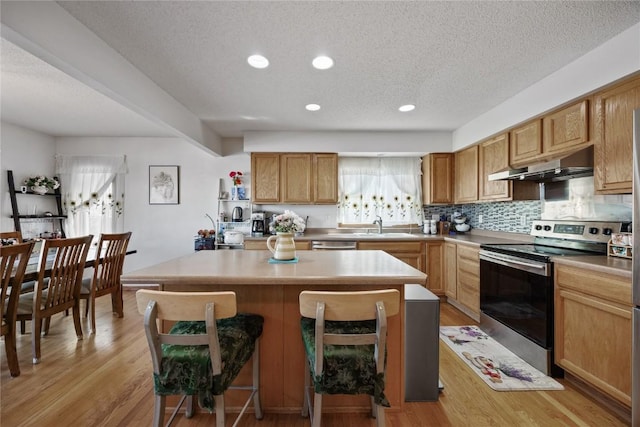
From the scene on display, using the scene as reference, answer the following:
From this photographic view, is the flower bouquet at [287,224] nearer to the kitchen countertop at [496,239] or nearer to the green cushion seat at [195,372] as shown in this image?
the green cushion seat at [195,372]

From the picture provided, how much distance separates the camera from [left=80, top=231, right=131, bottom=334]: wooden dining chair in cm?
287

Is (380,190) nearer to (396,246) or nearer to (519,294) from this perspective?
(396,246)

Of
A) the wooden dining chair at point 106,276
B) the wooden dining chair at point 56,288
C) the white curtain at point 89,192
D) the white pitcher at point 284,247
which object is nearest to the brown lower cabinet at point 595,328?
the white pitcher at point 284,247

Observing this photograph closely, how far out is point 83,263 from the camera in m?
2.73

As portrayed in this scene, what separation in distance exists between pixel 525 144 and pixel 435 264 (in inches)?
70.2

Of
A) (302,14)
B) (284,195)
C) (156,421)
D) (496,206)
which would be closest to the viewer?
(156,421)

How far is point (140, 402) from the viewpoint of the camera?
180 cm

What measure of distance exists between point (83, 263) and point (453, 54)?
3.69m

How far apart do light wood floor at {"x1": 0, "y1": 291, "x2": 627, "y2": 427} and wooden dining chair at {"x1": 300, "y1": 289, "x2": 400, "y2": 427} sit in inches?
22.1

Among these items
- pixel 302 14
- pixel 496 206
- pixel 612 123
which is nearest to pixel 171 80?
pixel 302 14

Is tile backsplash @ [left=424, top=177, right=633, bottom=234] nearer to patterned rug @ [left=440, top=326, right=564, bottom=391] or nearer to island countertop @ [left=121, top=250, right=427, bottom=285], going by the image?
patterned rug @ [left=440, top=326, right=564, bottom=391]

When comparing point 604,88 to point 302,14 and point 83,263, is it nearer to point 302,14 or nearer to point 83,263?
point 302,14

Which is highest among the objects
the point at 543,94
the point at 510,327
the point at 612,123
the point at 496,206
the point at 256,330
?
the point at 543,94

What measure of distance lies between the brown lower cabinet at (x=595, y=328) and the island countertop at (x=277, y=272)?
117cm
